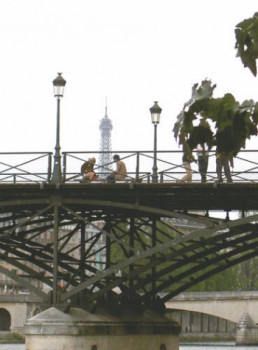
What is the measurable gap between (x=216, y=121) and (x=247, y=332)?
104412mm

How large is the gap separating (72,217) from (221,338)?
299ft

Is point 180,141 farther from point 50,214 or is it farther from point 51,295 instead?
point 50,214

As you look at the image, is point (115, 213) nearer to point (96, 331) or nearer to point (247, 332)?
point (96, 331)

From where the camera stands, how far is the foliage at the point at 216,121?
8.77m

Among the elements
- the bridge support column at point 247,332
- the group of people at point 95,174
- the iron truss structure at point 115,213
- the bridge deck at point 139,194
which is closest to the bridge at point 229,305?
the bridge support column at point 247,332

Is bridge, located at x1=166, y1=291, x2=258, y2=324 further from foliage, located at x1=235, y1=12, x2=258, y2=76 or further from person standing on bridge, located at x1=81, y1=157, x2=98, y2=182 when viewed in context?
foliage, located at x1=235, y1=12, x2=258, y2=76

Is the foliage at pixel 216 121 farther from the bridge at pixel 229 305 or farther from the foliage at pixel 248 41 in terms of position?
the bridge at pixel 229 305

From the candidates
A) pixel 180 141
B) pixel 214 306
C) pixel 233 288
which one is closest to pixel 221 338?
pixel 233 288

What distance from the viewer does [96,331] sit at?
38031 millimetres

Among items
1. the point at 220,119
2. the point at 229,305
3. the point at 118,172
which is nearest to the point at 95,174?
the point at 118,172

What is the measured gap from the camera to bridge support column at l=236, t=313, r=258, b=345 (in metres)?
110

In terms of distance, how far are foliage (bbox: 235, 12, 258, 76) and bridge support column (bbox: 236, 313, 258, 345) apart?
4000 inches

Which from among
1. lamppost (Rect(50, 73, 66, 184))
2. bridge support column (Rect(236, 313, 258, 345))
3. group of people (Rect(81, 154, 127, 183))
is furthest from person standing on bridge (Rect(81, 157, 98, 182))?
bridge support column (Rect(236, 313, 258, 345))

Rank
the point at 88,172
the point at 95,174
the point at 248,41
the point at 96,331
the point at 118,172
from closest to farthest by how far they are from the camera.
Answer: the point at 248,41 < the point at 118,172 < the point at 88,172 < the point at 95,174 < the point at 96,331
